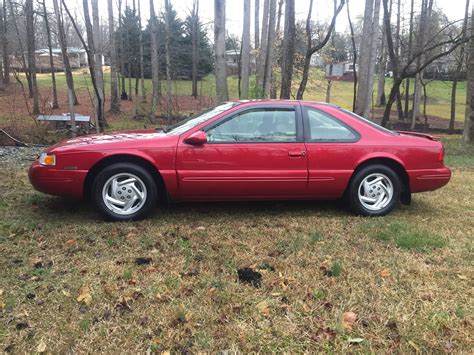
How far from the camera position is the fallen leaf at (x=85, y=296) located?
10.3ft

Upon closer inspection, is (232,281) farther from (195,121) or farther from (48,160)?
(48,160)

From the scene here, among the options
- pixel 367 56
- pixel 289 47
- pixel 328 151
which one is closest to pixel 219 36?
pixel 289 47

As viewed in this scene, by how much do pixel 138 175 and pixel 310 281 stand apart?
233 centimetres

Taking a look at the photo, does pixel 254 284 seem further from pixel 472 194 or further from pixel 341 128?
pixel 472 194

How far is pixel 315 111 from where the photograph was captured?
5305mm

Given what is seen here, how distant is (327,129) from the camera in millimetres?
5266

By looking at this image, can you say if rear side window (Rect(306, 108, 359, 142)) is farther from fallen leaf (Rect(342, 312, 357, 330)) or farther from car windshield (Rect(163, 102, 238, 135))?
fallen leaf (Rect(342, 312, 357, 330))

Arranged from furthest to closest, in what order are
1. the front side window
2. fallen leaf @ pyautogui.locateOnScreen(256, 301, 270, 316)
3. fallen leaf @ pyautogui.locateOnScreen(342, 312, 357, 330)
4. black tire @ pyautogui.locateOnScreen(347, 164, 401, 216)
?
black tire @ pyautogui.locateOnScreen(347, 164, 401, 216) → the front side window → fallen leaf @ pyautogui.locateOnScreen(256, 301, 270, 316) → fallen leaf @ pyautogui.locateOnScreen(342, 312, 357, 330)

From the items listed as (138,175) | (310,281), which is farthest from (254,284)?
(138,175)

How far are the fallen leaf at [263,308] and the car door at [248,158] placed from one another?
2.03 metres

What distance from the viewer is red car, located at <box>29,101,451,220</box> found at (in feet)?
15.9

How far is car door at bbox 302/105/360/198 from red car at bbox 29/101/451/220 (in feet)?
0.04

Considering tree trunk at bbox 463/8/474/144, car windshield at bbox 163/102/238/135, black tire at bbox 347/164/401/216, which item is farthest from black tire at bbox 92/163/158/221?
tree trunk at bbox 463/8/474/144

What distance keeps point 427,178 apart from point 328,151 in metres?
1.34
